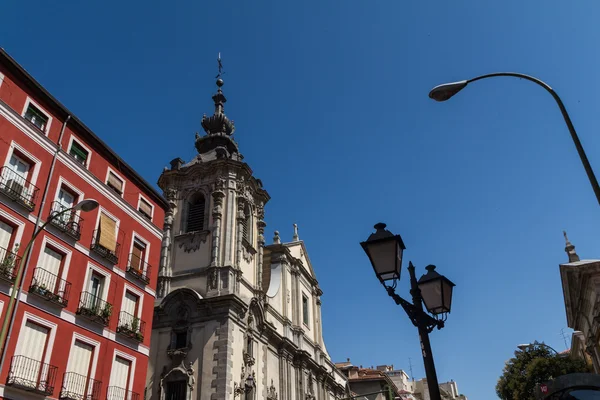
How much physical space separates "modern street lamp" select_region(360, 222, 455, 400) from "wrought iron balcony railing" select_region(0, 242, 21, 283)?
12780mm

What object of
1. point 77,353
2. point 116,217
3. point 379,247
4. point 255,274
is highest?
point 255,274

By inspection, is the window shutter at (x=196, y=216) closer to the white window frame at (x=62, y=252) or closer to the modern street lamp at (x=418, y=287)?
the white window frame at (x=62, y=252)

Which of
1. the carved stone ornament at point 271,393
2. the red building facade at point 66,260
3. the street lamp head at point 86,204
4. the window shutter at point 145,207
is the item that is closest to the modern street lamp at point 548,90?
the street lamp head at point 86,204

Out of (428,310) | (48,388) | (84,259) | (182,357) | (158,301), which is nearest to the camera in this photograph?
(428,310)

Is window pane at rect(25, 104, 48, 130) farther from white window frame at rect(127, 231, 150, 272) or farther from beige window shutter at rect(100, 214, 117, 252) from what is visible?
white window frame at rect(127, 231, 150, 272)

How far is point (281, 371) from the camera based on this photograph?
36.8m

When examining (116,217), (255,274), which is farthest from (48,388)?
(255,274)

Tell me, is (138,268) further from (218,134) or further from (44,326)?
(218,134)

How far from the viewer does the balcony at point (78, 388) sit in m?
17.7

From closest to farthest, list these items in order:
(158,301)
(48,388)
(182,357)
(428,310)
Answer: (428,310) → (48,388) → (182,357) → (158,301)

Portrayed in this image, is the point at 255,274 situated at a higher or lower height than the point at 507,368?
higher

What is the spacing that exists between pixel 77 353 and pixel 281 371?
20350 millimetres

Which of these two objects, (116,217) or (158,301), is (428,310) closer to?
(116,217)

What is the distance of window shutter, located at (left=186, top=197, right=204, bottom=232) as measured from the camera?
36.1m
